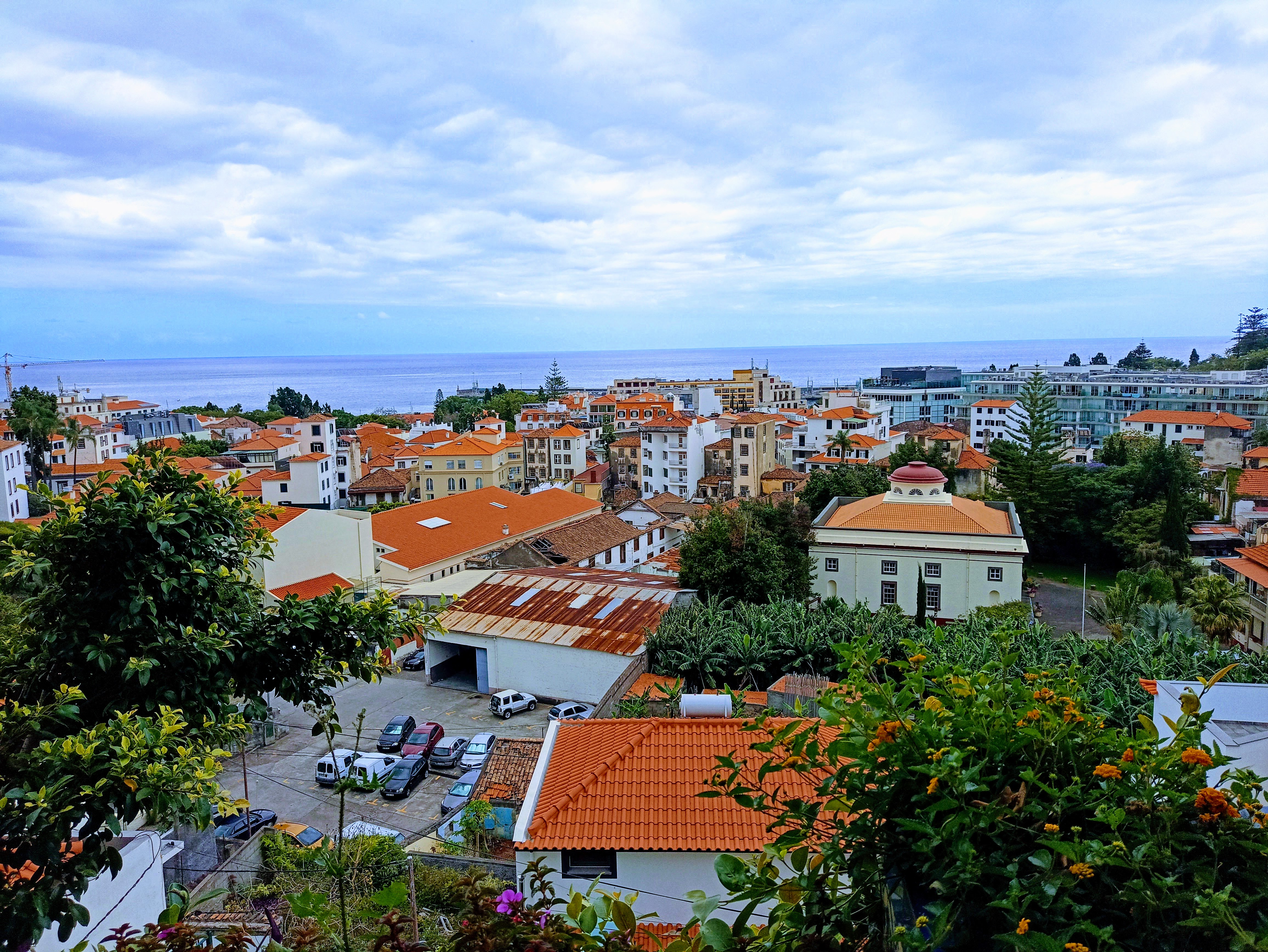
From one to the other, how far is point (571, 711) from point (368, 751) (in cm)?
382

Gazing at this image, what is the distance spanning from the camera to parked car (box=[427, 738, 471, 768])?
14719 millimetres

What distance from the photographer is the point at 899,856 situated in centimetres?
216

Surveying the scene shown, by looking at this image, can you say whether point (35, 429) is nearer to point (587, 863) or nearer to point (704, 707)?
point (704, 707)

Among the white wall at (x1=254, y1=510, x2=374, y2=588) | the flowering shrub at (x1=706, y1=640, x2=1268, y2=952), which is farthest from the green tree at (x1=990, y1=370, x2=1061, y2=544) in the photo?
the flowering shrub at (x1=706, y1=640, x2=1268, y2=952)

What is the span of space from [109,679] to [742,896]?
11.9 feet

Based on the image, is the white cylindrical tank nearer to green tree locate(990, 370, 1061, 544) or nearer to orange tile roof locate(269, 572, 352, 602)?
orange tile roof locate(269, 572, 352, 602)

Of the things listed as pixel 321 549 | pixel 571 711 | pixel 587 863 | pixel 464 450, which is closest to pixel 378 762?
pixel 571 711

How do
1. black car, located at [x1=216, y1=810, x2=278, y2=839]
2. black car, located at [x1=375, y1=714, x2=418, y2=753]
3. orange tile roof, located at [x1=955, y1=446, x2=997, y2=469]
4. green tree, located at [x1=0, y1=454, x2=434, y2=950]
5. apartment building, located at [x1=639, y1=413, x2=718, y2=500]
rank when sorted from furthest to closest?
apartment building, located at [x1=639, y1=413, x2=718, y2=500]
orange tile roof, located at [x1=955, y1=446, x2=997, y2=469]
black car, located at [x1=375, y1=714, x2=418, y2=753]
black car, located at [x1=216, y1=810, x2=278, y2=839]
green tree, located at [x1=0, y1=454, x2=434, y2=950]

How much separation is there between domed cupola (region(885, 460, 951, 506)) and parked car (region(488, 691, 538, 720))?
42.1ft

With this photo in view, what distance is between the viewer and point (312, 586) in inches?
860

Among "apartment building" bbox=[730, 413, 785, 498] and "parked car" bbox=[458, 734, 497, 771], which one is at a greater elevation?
"apartment building" bbox=[730, 413, 785, 498]

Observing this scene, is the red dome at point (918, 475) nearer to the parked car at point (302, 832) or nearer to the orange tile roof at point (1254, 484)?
the orange tile roof at point (1254, 484)

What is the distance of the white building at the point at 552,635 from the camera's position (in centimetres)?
1731

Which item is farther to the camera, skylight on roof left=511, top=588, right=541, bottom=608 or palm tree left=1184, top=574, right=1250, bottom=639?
skylight on roof left=511, top=588, right=541, bottom=608
